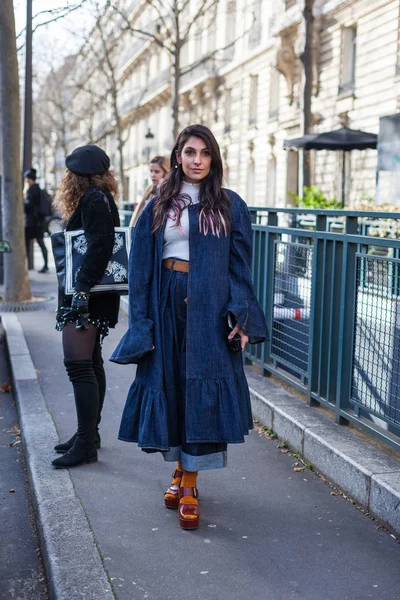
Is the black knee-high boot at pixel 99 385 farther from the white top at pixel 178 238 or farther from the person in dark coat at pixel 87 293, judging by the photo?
the white top at pixel 178 238

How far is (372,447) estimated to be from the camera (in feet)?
14.6

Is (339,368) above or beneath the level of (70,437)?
above

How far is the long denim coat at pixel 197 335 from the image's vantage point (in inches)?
150

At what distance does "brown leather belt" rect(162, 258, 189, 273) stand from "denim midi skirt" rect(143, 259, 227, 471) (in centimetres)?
2

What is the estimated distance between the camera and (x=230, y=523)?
3986mm

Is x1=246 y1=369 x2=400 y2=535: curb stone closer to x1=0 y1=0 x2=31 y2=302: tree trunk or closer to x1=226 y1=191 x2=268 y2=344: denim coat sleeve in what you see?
x1=226 y1=191 x2=268 y2=344: denim coat sleeve

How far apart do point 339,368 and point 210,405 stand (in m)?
1.29

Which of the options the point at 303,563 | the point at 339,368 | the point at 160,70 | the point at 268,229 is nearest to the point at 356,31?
the point at 268,229

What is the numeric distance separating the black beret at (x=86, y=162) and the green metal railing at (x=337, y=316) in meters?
1.30

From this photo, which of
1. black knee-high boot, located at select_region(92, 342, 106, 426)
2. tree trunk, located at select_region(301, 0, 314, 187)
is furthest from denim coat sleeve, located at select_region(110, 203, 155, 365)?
tree trunk, located at select_region(301, 0, 314, 187)

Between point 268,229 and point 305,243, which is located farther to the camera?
point 268,229

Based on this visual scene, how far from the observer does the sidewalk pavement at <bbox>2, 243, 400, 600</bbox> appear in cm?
331

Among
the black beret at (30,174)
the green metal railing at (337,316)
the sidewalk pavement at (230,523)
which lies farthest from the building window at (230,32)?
the sidewalk pavement at (230,523)

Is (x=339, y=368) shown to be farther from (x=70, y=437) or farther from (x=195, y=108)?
(x=195, y=108)
